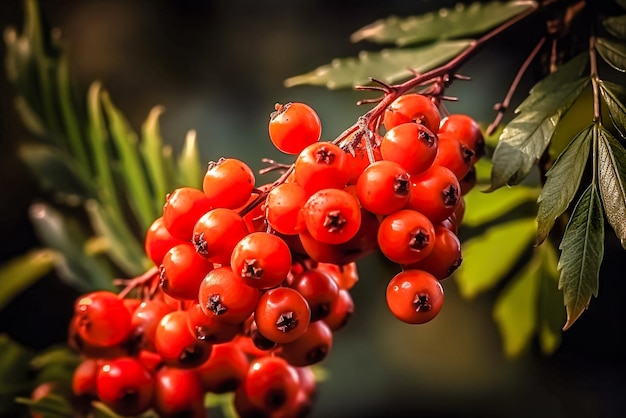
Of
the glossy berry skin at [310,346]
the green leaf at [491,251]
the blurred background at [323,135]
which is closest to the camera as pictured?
the glossy berry skin at [310,346]

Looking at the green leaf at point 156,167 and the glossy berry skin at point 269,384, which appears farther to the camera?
the green leaf at point 156,167

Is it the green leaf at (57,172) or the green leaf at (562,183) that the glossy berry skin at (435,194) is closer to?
the green leaf at (562,183)

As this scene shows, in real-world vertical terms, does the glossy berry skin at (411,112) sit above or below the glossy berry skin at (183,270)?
above

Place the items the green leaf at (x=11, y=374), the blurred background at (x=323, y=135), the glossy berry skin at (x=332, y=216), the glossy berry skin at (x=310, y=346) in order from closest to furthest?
the glossy berry skin at (x=332, y=216) < the glossy berry skin at (x=310, y=346) < the green leaf at (x=11, y=374) < the blurred background at (x=323, y=135)

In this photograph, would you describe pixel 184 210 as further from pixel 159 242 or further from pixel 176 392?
pixel 176 392

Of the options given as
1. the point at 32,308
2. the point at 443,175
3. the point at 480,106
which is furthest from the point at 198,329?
the point at 32,308

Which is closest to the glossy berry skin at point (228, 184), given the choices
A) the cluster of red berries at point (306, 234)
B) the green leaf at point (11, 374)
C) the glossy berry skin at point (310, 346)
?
the cluster of red berries at point (306, 234)

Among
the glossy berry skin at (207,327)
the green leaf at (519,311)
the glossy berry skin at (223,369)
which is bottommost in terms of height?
the green leaf at (519,311)
